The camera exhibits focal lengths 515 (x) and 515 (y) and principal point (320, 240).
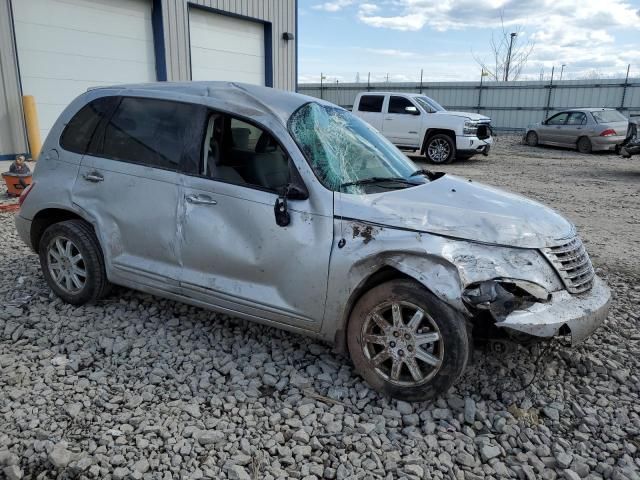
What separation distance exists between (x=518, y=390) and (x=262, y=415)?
5.22ft

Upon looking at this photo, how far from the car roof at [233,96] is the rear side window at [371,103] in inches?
453

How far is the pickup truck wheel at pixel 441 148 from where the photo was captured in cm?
1412

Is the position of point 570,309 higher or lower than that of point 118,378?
higher

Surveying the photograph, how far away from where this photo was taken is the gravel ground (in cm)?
258

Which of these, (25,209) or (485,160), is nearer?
(25,209)

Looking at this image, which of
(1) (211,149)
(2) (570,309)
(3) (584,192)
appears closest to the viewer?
(2) (570,309)

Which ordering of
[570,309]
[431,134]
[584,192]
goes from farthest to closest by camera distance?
[431,134] < [584,192] < [570,309]

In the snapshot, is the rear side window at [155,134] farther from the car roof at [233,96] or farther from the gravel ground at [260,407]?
the gravel ground at [260,407]

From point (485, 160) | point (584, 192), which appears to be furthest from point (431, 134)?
point (584, 192)

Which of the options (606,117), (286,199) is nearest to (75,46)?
(286,199)

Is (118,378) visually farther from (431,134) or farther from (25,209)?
(431,134)

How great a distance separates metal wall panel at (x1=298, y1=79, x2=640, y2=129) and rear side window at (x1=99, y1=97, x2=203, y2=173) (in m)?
23.6

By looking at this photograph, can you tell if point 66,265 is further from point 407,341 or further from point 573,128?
point 573,128

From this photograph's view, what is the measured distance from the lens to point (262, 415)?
2.96m
